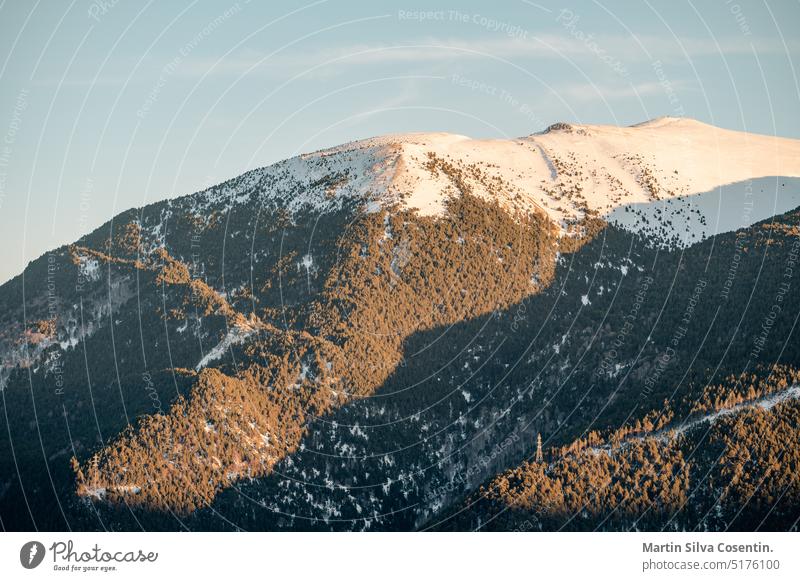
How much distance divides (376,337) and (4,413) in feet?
182

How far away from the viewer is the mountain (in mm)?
131375

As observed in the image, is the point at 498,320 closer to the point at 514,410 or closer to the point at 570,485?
the point at 514,410

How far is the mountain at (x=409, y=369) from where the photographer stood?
13138 centimetres

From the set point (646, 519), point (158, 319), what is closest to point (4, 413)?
point (158, 319)

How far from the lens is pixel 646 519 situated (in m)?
121

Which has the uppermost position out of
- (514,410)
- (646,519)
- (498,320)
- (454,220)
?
(454,220)

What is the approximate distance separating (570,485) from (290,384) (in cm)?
4605

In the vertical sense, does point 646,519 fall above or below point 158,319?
below

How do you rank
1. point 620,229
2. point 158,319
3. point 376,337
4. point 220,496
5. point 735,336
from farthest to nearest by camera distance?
point 620,229
point 158,319
point 376,337
point 735,336
point 220,496

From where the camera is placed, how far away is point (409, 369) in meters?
162

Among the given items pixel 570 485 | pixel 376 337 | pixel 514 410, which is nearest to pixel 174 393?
pixel 376 337
